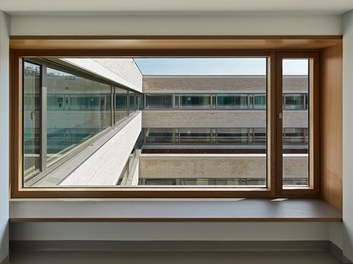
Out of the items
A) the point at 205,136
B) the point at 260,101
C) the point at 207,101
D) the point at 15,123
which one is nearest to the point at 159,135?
the point at 205,136

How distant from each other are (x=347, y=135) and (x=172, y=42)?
169 cm

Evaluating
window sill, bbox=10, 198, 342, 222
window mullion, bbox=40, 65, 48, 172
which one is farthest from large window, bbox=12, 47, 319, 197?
window sill, bbox=10, 198, 342, 222

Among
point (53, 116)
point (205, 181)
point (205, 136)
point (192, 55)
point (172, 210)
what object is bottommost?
point (172, 210)

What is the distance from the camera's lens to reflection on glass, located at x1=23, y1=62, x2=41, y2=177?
11.1 feet

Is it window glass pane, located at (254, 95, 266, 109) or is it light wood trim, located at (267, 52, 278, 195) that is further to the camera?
window glass pane, located at (254, 95, 266, 109)

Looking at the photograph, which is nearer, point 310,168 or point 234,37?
point 234,37

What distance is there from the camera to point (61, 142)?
362cm

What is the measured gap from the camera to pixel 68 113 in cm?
359

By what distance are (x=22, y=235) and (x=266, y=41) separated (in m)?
2.83

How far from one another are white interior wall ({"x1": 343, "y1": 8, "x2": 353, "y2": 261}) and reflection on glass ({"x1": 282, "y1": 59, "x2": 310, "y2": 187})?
0.62m

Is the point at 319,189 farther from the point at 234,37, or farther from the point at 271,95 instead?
the point at 234,37

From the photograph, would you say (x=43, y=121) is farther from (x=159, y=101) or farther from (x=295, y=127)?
(x=295, y=127)

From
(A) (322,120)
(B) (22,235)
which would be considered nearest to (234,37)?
(A) (322,120)

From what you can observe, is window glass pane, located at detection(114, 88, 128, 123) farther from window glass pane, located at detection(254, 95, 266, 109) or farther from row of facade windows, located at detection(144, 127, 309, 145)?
window glass pane, located at detection(254, 95, 266, 109)
